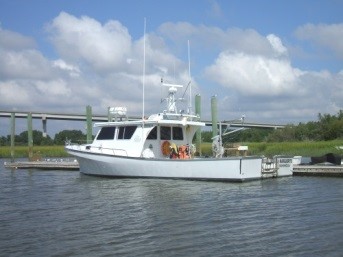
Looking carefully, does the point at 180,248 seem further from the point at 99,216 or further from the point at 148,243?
the point at 99,216

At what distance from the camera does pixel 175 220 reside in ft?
40.4

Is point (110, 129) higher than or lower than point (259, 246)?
higher

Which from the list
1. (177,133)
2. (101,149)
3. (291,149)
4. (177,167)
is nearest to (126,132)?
(101,149)

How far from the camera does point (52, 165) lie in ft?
109

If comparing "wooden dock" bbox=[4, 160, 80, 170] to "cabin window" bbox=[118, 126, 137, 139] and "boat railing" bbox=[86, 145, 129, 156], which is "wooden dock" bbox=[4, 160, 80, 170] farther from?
"cabin window" bbox=[118, 126, 137, 139]

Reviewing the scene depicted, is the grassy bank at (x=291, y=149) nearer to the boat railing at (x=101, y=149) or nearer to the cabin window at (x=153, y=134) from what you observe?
the boat railing at (x=101, y=149)

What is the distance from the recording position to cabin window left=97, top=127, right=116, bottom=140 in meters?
24.7

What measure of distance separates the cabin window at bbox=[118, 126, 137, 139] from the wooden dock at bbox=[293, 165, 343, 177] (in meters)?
7.99

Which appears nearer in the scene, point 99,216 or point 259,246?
point 259,246

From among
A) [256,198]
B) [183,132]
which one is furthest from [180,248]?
[183,132]

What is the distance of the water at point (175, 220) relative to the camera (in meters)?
9.60

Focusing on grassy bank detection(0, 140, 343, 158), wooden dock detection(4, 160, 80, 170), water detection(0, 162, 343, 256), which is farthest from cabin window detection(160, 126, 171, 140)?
grassy bank detection(0, 140, 343, 158)

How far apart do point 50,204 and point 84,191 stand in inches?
142

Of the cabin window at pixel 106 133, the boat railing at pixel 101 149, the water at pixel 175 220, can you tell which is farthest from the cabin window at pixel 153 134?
the water at pixel 175 220
